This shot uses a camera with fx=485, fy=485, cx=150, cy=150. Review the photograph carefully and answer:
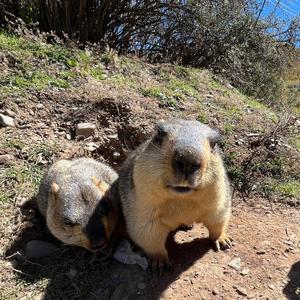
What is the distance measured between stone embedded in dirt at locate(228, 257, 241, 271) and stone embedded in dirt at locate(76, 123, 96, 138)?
2928 mm

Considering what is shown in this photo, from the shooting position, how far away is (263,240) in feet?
15.9

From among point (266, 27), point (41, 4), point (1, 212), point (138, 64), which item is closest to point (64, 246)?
point (1, 212)

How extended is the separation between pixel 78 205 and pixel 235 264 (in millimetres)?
1680

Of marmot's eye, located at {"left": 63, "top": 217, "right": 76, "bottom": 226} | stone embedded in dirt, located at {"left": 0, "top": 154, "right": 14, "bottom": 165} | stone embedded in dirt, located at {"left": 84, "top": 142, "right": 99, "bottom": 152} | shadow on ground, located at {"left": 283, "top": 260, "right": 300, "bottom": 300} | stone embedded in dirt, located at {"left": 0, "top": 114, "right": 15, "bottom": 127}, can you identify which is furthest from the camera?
stone embedded in dirt, located at {"left": 84, "top": 142, "right": 99, "bottom": 152}

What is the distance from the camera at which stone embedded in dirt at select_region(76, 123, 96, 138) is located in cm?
664

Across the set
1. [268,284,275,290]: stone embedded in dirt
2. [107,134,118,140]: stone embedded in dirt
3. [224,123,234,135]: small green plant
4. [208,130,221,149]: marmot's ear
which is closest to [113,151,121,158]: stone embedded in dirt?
[107,134,118,140]: stone embedded in dirt

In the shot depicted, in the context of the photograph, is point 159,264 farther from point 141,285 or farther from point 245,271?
point 245,271

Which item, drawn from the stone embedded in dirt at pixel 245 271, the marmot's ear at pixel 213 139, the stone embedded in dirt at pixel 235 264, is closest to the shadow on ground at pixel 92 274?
the stone embedded in dirt at pixel 235 264

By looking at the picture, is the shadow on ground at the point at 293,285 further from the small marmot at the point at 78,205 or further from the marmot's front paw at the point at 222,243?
the small marmot at the point at 78,205

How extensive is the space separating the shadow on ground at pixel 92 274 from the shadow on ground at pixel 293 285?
0.84 metres

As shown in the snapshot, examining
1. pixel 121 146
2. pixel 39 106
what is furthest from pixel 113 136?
pixel 39 106

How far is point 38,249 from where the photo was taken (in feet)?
17.0

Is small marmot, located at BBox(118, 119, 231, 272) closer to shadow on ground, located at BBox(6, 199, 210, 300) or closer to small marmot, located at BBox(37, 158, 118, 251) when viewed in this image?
shadow on ground, located at BBox(6, 199, 210, 300)

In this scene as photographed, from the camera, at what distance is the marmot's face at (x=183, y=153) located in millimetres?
3639
